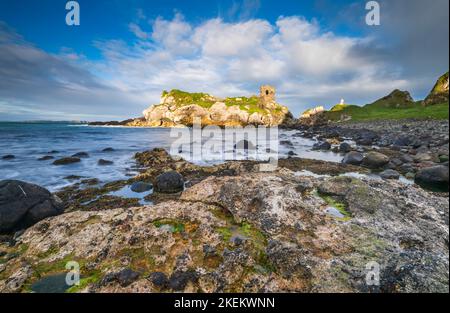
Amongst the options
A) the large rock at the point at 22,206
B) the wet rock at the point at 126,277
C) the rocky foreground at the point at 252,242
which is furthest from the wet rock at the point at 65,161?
the wet rock at the point at 126,277

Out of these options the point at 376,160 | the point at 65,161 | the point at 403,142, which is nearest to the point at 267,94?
the point at 403,142

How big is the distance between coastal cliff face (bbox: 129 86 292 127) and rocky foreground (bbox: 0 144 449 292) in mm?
106633

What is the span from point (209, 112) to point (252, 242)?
123m

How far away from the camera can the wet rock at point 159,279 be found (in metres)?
3.81

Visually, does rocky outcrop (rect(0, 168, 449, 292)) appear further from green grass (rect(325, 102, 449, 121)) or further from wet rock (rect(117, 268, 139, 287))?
green grass (rect(325, 102, 449, 121))

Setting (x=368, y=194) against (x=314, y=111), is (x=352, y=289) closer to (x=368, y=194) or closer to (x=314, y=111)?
(x=368, y=194)

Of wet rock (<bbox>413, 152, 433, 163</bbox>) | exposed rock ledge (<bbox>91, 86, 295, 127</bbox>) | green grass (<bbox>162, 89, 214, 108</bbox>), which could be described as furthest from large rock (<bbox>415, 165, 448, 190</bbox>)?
green grass (<bbox>162, 89, 214, 108</bbox>)

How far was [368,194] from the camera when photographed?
20.6ft

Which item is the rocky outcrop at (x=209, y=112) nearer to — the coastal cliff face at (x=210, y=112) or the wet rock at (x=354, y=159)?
the coastal cliff face at (x=210, y=112)

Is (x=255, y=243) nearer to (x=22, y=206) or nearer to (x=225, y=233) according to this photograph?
(x=225, y=233)

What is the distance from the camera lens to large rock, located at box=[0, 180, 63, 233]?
22.7ft

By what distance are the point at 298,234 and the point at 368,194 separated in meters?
2.76

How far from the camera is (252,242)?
4785 millimetres
